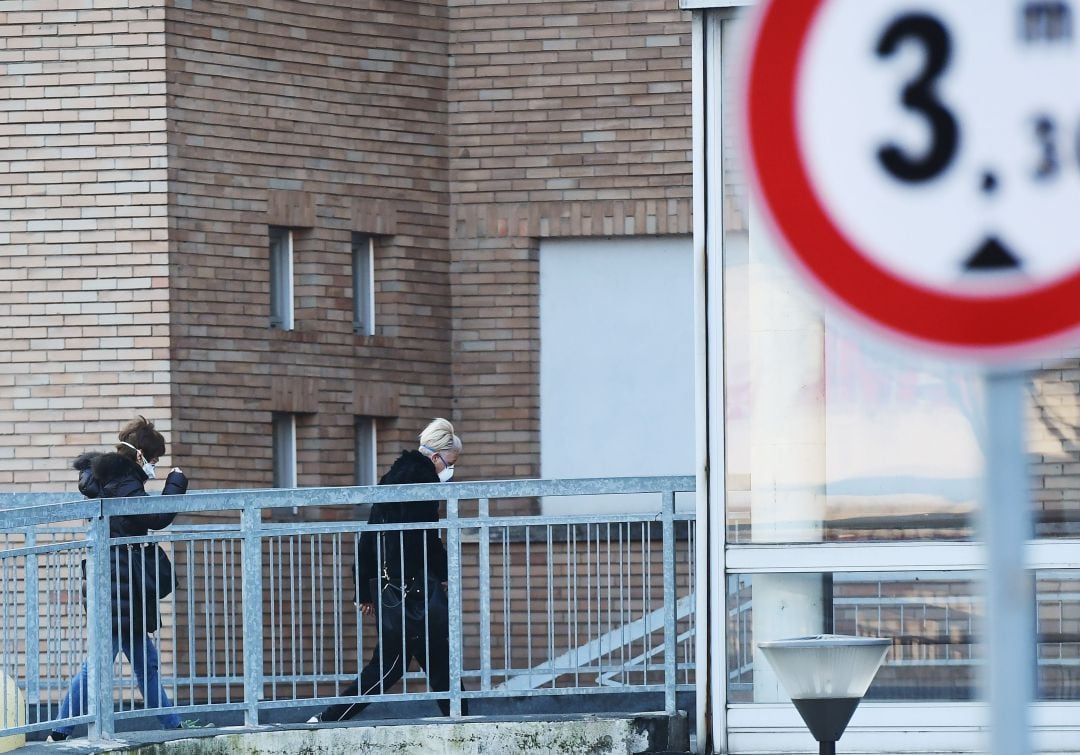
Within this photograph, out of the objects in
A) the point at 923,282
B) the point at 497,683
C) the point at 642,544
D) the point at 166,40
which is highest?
the point at 166,40

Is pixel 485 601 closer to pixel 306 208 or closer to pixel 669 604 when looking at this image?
pixel 669 604

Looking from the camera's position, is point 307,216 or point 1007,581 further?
point 307,216

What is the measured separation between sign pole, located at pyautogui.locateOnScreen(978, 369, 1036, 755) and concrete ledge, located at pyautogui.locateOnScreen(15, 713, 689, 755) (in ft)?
22.1

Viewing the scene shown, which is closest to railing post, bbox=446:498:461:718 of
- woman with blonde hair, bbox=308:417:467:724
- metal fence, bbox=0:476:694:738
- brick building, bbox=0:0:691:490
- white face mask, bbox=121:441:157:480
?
metal fence, bbox=0:476:694:738

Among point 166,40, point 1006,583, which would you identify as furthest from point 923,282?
point 166,40

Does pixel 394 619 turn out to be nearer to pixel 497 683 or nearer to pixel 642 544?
pixel 642 544

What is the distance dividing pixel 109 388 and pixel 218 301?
91 centimetres

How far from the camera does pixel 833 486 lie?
29.3ft

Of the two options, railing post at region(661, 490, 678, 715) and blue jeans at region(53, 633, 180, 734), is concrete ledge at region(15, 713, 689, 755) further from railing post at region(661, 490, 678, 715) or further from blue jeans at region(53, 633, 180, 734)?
blue jeans at region(53, 633, 180, 734)

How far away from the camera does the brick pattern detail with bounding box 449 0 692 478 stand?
50.6 feet

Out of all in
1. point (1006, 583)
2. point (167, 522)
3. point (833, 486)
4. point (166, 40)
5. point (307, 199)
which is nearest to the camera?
point (1006, 583)

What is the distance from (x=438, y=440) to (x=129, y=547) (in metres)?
1.74

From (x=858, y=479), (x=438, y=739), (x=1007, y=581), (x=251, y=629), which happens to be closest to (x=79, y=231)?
(x=251, y=629)

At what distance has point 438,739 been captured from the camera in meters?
9.82
